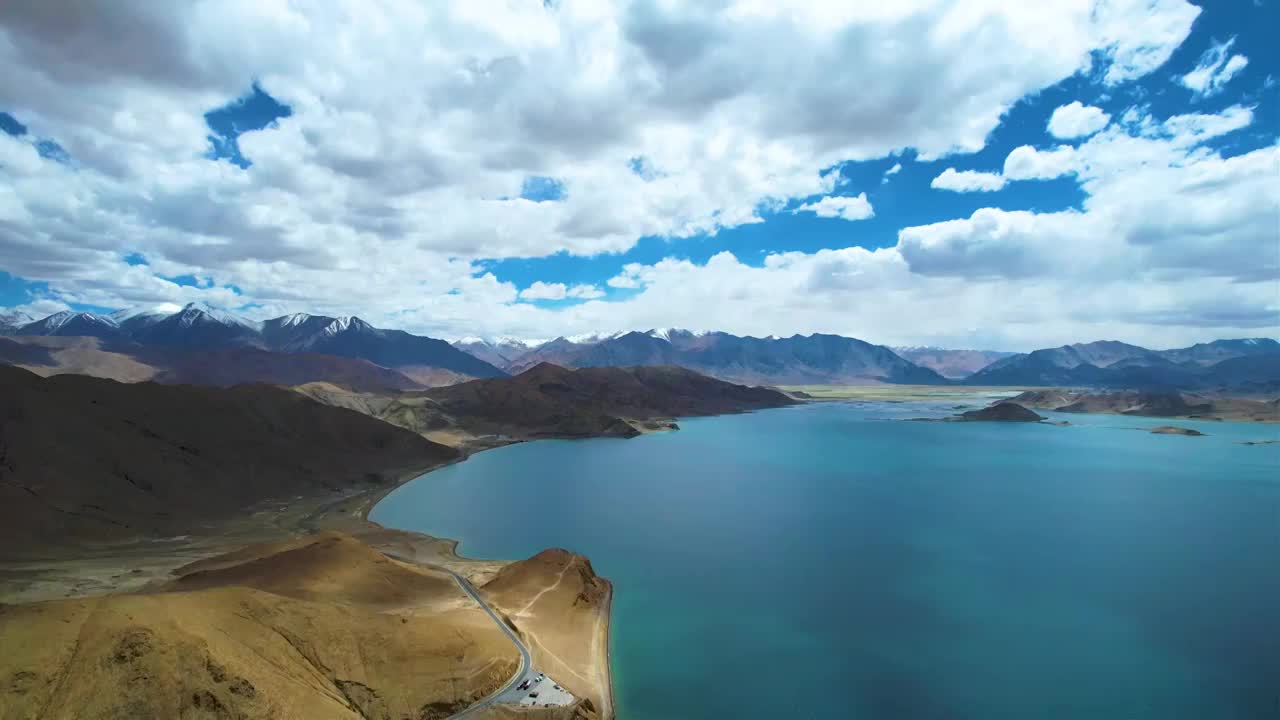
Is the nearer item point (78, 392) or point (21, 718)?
point (21, 718)

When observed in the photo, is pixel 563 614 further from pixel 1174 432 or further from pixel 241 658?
pixel 1174 432

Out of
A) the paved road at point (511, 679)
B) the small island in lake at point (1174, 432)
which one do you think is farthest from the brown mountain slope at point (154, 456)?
the small island in lake at point (1174, 432)

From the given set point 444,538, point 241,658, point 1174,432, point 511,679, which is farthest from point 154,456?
point 1174,432

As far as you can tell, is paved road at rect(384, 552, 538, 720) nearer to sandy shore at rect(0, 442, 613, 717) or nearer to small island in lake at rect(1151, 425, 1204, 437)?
sandy shore at rect(0, 442, 613, 717)

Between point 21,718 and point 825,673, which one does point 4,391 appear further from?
point 825,673

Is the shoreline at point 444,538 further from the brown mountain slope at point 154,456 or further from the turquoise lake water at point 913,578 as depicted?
the brown mountain slope at point 154,456

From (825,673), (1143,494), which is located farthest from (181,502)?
(1143,494)
